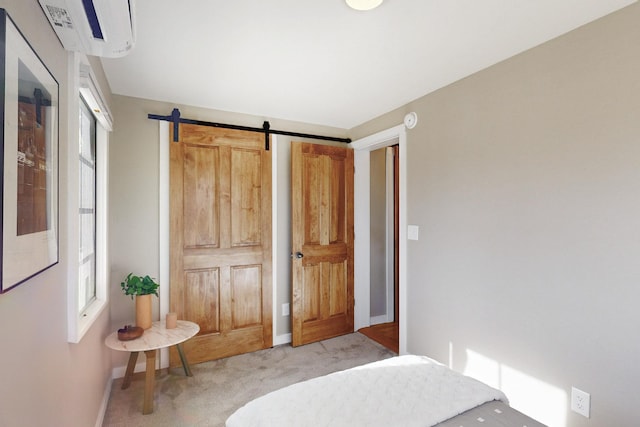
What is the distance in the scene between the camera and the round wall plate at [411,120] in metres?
2.69

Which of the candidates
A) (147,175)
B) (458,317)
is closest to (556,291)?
(458,317)

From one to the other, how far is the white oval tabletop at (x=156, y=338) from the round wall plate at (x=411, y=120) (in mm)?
2454

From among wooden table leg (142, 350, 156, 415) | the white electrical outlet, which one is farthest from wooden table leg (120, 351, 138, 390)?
the white electrical outlet

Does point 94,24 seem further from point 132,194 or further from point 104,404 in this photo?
point 104,404

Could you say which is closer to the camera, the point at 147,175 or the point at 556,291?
the point at 556,291

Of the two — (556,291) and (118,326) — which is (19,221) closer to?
(118,326)

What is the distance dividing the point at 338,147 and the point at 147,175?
6.18ft

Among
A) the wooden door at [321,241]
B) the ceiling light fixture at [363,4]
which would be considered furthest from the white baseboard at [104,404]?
the ceiling light fixture at [363,4]

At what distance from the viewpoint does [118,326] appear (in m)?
2.53

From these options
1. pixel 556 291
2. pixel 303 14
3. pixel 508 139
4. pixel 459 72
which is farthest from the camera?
pixel 459 72

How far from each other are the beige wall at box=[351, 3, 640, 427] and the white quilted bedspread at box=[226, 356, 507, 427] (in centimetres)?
70

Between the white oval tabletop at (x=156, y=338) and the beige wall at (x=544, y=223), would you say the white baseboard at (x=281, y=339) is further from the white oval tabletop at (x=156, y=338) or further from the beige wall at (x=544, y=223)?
the beige wall at (x=544, y=223)

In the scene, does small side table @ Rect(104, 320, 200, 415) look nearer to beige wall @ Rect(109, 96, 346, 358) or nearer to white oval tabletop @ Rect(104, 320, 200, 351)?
white oval tabletop @ Rect(104, 320, 200, 351)

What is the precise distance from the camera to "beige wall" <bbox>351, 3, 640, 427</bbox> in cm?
152
